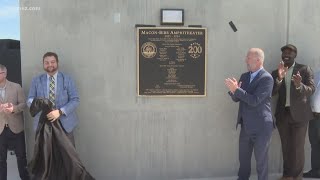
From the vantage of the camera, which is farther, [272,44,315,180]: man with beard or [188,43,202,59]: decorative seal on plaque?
[188,43,202,59]: decorative seal on plaque

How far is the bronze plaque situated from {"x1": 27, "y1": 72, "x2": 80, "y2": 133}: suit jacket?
94 centimetres

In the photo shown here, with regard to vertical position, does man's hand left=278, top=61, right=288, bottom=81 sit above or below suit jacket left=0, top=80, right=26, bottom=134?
above

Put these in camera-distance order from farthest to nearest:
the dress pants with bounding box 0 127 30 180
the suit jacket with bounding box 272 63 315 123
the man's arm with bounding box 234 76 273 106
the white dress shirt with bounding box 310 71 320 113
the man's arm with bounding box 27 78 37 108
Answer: the white dress shirt with bounding box 310 71 320 113 → the suit jacket with bounding box 272 63 315 123 → the dress pants with bounding box 0 127 30 180 → the man's arm with bounding box 27 78 37 108 → the man's arm with bounding box 234 76 273 106

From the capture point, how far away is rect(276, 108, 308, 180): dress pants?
19.2 feet

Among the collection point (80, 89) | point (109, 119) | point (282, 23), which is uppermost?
point (282, 23)

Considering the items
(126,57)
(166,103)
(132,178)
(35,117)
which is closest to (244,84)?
(166,103)

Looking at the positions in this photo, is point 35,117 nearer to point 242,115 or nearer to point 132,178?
point 132,178

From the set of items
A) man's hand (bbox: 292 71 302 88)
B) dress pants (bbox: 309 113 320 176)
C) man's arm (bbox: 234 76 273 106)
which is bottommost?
dress pants (bbox: 309 113 320 176)

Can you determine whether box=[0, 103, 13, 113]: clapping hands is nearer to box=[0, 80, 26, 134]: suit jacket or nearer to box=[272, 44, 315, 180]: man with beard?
box=[0, 80, 26, 134]: suit jacket

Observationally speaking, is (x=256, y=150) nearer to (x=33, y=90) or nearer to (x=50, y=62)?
(x=50, y=62)

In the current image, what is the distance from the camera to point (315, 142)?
6.20 m

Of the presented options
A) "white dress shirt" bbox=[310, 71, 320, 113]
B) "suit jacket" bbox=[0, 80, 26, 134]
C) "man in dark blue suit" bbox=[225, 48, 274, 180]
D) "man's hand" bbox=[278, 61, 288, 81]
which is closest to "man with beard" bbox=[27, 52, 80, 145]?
"suit jacket" bbox=[0, 80, 26, 134]

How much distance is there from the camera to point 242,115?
18.1ft

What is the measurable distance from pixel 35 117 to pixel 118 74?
124cm
